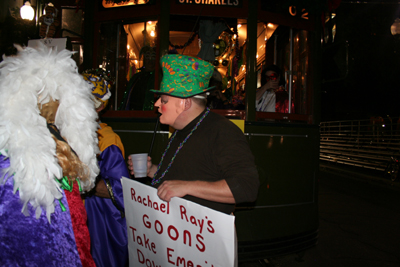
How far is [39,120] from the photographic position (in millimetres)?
1264

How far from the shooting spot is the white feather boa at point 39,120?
1174 mm

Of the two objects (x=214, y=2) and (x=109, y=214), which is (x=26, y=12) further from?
(x=109, y=214)

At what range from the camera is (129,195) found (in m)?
1.94

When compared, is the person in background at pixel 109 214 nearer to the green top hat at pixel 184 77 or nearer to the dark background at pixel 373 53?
the green top hat at pixel 184 77

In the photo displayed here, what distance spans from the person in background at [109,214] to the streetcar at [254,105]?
1269 mm

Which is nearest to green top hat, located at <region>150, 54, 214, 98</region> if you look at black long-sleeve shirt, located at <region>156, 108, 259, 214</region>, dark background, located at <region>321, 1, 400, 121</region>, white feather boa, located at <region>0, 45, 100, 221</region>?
black long-sleeve shirt, located at <region>156, 108, 259, 214</region>

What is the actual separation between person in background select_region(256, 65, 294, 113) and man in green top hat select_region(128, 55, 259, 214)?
2.04m

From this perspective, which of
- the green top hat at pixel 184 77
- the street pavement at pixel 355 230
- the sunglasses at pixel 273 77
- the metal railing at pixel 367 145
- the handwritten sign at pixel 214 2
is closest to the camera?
the green top hat at pixel 184 77

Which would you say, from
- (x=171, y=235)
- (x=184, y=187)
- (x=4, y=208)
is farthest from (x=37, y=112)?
(x=171, y=235)

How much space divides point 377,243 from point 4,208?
553cm

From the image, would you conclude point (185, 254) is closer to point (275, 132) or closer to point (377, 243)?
point (275, 132)

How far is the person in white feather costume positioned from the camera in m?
1.15

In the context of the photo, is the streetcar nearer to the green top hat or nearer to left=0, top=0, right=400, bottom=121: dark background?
the green top hat

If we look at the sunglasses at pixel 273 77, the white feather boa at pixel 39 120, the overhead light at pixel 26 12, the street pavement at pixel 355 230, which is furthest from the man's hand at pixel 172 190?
the overhead light at pixel 26 12
